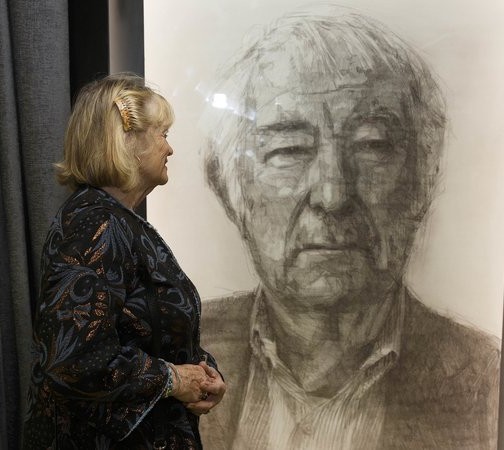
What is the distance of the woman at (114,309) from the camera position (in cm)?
95

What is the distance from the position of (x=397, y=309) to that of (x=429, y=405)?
0.73 ft

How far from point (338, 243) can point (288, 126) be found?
28 cm

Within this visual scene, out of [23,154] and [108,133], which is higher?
[108,133]

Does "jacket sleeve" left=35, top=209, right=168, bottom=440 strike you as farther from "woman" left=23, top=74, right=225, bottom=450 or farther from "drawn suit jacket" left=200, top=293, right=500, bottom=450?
"drawn suit jacket" left=200, top=293, right=500, bottom=450

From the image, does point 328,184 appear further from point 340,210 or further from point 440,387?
point 440,387

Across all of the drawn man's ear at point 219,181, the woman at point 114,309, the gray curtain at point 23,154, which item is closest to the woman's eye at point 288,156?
the drawn man's ear at point 219,181

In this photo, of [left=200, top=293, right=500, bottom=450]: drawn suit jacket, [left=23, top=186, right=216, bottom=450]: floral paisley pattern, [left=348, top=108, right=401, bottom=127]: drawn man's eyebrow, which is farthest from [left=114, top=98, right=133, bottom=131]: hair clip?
[left=200, top=293, right=500, bottom=450]: drawn suit jacket

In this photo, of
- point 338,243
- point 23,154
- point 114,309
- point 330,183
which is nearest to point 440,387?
point 338,243

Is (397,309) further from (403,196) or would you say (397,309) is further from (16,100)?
(16,100)

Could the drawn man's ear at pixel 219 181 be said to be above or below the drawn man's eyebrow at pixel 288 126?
below

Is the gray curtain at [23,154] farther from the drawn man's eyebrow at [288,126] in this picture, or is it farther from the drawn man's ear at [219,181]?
the drawn man's eyebrow at [288,126]

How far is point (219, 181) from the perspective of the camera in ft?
4.83

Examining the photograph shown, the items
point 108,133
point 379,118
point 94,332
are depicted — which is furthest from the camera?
point 379,118

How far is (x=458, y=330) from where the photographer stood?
1.41m
